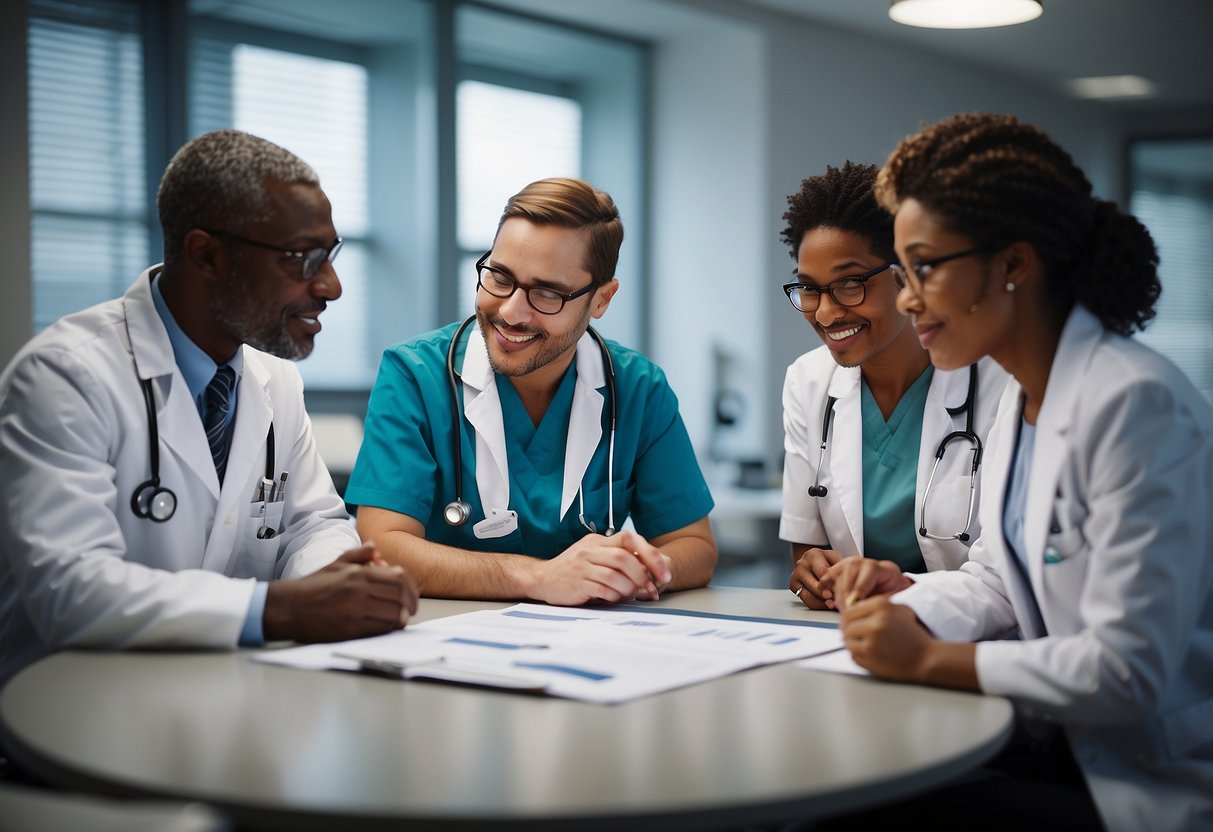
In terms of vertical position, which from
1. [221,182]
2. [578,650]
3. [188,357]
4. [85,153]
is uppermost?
[85,153]

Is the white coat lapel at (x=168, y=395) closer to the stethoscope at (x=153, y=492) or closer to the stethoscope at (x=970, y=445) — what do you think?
the stethoscope at (x=153, y=492)

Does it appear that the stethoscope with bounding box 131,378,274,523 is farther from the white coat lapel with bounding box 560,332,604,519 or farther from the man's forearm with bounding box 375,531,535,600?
the white coat lapel with bounding box 560,332,604,519

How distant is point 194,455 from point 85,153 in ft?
10.4

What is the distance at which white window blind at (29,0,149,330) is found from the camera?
4.32 meters

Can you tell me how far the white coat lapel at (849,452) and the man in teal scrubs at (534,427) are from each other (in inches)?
10.4

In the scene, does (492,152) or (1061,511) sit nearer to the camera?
(1061,511)

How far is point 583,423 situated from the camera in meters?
2.23

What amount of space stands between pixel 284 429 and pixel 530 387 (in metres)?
0.48

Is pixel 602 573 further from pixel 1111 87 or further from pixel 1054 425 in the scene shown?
pixel 1111 87

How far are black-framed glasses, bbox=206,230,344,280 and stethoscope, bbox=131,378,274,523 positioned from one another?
0.25 metres

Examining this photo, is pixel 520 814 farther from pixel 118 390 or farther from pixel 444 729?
pixel 118 390

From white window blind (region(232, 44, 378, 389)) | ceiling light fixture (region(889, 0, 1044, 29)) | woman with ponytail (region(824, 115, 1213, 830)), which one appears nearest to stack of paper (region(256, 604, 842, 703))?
woman with ponytail (region(824, 115, 1213, 830))

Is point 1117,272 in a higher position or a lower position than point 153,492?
higher

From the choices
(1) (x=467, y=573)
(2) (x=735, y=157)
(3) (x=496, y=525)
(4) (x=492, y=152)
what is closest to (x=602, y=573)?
(1) (x=467, y=573)
